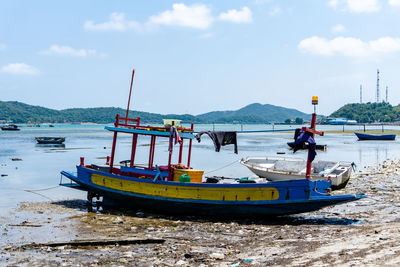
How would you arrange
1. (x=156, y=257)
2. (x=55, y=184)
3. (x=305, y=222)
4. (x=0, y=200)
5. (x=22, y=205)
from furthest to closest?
(x=55, y=184) → (x=0, y=200) → (x=22, y=205) → (x=305, y=222) → (x=156, y=257)

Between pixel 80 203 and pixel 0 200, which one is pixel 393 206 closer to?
pixel 80 203

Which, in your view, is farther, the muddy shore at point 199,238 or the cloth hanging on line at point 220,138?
the cloth hanging on line at point 220,138

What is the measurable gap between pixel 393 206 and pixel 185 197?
7652 millimetres

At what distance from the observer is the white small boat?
59.3 ft

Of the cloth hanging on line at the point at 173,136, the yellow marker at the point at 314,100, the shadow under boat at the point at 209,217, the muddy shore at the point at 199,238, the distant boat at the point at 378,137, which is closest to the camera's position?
the muddy shore at the point at 199,238

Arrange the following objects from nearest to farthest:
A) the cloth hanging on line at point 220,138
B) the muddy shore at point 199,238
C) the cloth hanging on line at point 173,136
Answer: the muddy shore at point 199,238, the cloth hanging on line at point 173,136, the cloth hanging on line at point 220,138

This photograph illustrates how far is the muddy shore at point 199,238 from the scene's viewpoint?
27.3ft

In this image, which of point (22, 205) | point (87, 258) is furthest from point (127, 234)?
point (22, 205)

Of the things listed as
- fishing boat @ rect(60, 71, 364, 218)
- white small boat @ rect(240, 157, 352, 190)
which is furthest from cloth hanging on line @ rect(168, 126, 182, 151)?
white small boat @ rect(240, 157, 352, 190)

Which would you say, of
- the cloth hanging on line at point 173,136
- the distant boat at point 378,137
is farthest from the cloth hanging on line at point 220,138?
the distant boat at point 378,137

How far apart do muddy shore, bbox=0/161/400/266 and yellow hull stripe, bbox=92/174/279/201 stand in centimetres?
82

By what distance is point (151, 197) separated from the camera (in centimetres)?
1403

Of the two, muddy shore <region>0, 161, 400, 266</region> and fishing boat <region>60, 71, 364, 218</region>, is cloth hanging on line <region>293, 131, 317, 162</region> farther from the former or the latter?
muddy shore <region>0, 161, 400, 266</region>

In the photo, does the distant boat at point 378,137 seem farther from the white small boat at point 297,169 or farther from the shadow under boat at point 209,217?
the shadow under boat at point 209,217
